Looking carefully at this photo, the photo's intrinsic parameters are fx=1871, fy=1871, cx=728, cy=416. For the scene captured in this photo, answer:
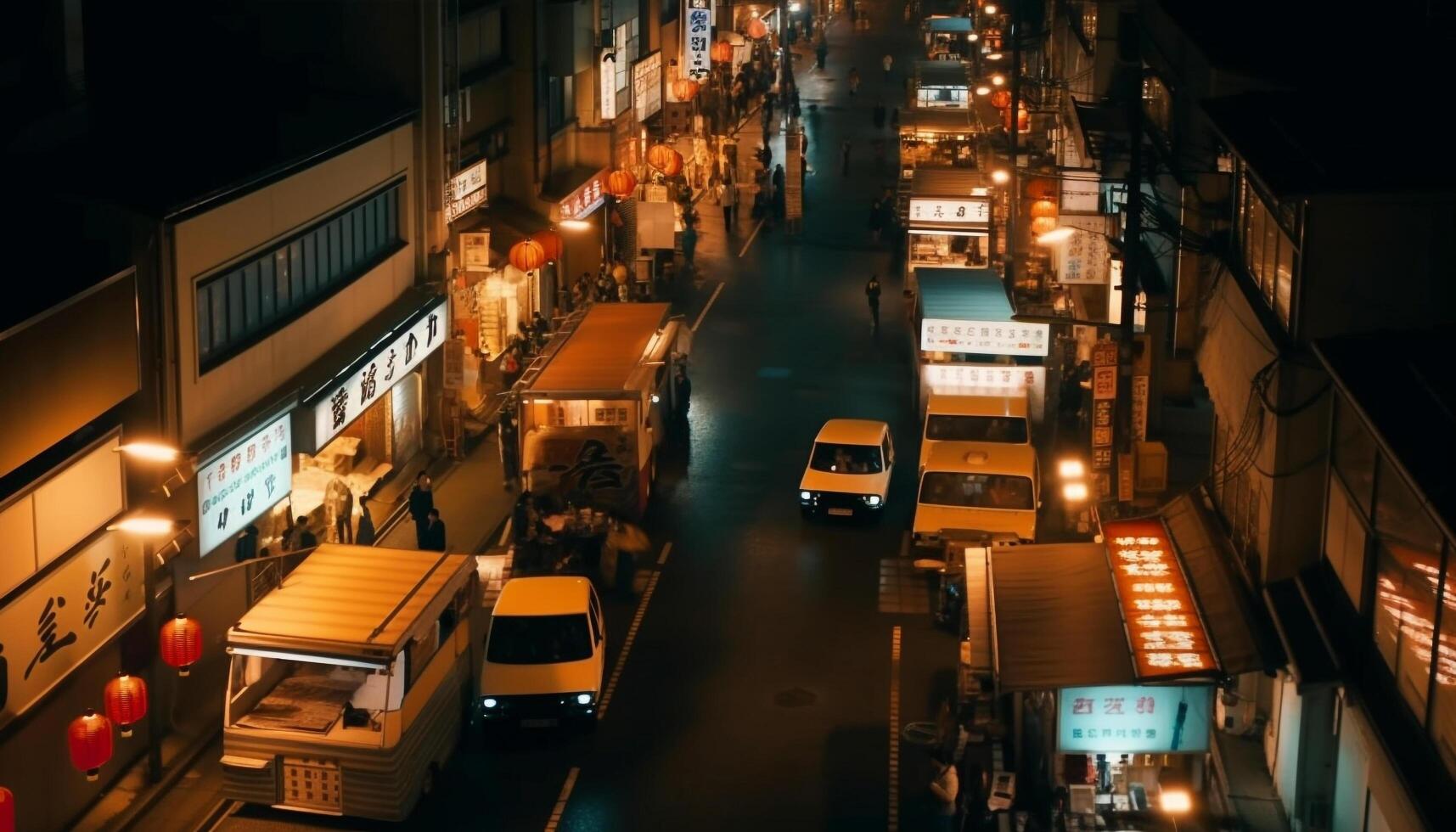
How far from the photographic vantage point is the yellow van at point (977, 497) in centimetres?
3303

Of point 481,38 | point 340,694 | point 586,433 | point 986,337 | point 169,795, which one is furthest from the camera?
point 481,38

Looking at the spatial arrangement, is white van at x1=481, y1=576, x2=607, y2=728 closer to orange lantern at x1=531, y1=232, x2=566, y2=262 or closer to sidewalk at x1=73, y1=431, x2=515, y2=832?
sidewalk at x1=73, y1=431, x2=515, y2=832

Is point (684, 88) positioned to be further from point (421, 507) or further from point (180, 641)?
point (180, 641)

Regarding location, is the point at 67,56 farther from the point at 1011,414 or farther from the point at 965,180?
the point at 965,180

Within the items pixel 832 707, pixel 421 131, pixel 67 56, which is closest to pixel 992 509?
pixel 832 707

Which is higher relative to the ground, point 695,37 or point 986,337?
point 695,37

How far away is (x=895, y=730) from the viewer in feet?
87.2

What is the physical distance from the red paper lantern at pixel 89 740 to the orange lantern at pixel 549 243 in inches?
949

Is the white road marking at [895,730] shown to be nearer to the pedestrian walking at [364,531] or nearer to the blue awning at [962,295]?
the pedestrian walking at [364,531]

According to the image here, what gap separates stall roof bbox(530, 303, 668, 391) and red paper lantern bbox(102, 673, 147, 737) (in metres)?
13.4

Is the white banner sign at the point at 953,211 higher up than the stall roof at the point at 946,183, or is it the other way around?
the stall roof at the point at 946,183

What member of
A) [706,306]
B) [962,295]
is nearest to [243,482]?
[962,295]

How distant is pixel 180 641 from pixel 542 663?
16.5 ft

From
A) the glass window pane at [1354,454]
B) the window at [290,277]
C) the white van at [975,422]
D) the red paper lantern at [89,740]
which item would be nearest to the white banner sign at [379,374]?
the window at [290,277]
